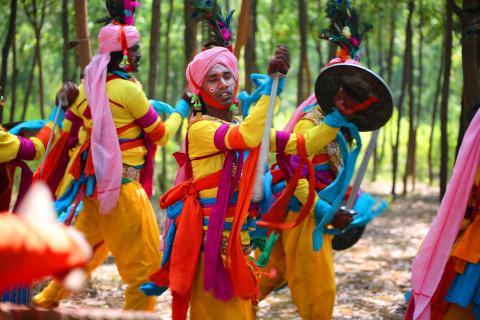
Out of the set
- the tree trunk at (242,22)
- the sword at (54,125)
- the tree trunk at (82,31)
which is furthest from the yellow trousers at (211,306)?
the tree trunk at (82,31)

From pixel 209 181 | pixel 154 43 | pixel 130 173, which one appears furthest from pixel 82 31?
pixel 209 181

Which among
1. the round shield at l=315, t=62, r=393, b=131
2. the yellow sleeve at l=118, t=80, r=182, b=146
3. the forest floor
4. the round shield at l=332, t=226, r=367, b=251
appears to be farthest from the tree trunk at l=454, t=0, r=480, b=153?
the yellow sleeve at l=118, t=80, r=182, b=146

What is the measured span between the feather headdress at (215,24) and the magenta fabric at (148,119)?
1011mm

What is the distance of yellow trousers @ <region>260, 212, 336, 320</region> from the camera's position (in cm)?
623

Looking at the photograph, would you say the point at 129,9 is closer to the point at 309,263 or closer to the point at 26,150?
the point at 26,150

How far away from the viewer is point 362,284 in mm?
8906

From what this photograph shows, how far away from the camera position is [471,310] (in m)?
5.30

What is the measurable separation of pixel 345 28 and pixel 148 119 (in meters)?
1.80

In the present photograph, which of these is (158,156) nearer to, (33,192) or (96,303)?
(96,303)

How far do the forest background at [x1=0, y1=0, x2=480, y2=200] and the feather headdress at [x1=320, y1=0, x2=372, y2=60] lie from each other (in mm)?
714

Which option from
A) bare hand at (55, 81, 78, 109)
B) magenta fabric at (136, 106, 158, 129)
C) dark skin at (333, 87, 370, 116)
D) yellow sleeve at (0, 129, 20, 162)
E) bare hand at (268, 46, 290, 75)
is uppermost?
bare hand at (268, 46, 290, 75)

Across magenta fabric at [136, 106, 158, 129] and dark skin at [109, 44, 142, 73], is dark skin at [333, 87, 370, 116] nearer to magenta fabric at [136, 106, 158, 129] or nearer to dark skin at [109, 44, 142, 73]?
magenta fabric at [136, 106, 158, 129]

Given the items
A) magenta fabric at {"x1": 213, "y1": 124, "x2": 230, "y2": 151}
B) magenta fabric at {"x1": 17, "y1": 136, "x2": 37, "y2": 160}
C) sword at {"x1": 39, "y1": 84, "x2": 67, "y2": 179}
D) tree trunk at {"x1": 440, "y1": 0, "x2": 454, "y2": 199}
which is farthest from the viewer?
tree trunk at {"x1": 440, "y1": 0, "x2": 454, "y2": 199}

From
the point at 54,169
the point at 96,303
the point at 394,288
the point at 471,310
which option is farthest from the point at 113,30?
the point at 394,288
